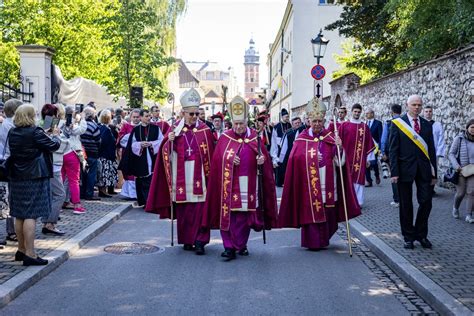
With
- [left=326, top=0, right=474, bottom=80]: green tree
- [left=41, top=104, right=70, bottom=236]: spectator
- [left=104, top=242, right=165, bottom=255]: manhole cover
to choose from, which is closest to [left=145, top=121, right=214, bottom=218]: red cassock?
[left=104, top=242, right=165, bottom=255]: manhole cover

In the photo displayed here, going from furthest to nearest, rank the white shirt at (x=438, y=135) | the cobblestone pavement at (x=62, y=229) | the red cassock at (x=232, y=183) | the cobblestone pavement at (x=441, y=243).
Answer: the white shirt at (x=438, y=135) → the red cassock at (x=232, y=183) → the cobblestone pavement at (x=62, y=229) → the cobblestone pavement at (x=441, y=243)

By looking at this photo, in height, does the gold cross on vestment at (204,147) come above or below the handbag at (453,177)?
above

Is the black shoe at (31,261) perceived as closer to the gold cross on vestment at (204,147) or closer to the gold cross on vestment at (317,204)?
the gold cross on vestment at (204,147)

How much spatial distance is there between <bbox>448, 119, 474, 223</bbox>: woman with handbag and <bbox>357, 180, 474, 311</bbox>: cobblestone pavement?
0.37m

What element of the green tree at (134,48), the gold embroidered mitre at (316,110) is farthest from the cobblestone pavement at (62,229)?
the green tree at (134,48)

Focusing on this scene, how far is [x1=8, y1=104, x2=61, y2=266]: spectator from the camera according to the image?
23.8 ft

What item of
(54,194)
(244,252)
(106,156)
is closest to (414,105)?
(244,252)

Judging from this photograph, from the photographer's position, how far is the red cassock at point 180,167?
8938 mm

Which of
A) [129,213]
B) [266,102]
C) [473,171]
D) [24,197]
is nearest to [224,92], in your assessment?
[266,102]

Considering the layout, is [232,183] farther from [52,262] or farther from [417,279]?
[417,279]

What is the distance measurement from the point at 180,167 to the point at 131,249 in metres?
1.29

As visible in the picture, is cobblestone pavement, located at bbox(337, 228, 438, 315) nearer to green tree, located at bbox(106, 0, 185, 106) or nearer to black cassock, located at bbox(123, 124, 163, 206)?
black cassock, located at bbox(123, 124, 163, 206)

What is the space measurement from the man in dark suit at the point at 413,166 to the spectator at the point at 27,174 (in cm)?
429

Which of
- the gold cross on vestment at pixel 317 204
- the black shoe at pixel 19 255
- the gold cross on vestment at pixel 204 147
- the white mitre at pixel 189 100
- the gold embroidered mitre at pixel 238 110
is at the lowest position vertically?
the black shoe at pixel 19 255
